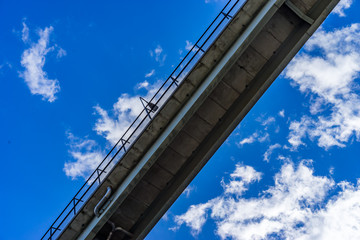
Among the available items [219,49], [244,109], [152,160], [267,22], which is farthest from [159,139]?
[267,22]

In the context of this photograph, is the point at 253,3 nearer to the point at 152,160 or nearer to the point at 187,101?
the point at 187,101

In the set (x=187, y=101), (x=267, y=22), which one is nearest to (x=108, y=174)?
(x=187, y=101)

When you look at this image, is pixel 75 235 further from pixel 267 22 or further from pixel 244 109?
pixel 267 22

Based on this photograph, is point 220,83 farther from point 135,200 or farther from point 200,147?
point 135,200

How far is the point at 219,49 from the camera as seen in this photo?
10195 millimetres

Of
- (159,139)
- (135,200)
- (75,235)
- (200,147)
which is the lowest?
(75,235)

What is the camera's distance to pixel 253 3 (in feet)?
33.7

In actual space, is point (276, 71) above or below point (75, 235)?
above

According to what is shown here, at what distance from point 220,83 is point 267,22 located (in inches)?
106

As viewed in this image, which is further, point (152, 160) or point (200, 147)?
point (200, 147)

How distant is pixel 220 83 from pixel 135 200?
5.29m

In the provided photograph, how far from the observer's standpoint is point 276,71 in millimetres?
10180

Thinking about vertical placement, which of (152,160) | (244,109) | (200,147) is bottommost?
(152,160)

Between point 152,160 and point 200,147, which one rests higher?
point 200,147
